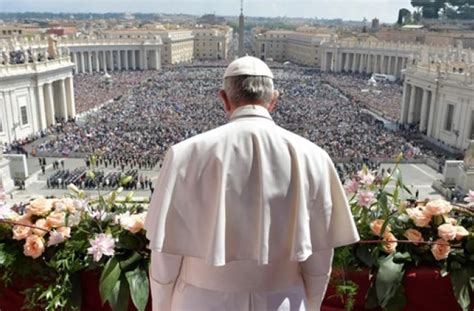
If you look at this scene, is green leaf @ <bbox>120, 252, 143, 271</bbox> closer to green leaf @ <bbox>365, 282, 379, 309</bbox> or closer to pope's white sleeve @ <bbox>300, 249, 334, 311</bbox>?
pope's white sleeve @ <bbox>300, 249, 334, 311</bbox>

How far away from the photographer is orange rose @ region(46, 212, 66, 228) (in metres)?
4.06

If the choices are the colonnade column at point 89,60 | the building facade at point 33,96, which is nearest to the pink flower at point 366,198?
the building facade at point 33,96

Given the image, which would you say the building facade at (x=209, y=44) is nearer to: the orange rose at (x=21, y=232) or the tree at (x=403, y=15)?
the tree at (x=403, y=15)

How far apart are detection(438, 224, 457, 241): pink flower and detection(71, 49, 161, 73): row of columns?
266 ft

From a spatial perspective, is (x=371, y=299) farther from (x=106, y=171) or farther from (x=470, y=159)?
(x=106, y=171)

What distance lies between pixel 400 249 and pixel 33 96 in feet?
129

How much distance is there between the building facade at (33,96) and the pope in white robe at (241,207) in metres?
35.7

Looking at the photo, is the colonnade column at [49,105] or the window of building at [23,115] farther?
the colonnade column at [49,105]

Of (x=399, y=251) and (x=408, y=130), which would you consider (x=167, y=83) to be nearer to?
(x=408, y=130)

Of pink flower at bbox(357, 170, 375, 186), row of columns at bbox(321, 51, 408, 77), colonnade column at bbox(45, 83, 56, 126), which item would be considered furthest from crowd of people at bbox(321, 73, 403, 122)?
pink flower at bbox(357, 170, 375, 186)

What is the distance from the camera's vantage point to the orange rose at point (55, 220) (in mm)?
4059

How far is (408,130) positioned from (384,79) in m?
33.3

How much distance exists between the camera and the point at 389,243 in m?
3.97

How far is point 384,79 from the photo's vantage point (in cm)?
7238
